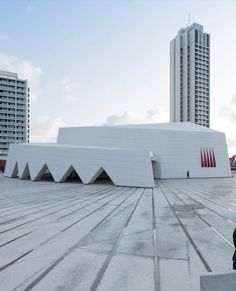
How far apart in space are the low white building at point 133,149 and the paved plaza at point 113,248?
14463mm

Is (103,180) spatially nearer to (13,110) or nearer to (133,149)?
(133,149)

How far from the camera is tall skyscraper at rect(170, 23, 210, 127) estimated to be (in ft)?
305

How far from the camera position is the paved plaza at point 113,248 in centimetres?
472

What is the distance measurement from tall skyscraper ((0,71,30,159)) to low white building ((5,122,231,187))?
49082mm

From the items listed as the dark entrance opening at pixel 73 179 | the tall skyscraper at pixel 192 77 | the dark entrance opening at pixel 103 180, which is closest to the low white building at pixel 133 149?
the dark entrance opening at pixel 73 179

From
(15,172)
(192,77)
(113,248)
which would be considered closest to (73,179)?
(15,172)

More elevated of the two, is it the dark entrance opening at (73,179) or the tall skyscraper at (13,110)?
the tall skyscraper at (13,110)

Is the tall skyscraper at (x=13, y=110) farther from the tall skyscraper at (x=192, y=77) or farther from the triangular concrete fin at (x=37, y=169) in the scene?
the triangular concrete fin at (x=37, y=169)

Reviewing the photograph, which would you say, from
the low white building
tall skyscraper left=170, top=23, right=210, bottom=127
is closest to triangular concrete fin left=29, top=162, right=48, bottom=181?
the low white building

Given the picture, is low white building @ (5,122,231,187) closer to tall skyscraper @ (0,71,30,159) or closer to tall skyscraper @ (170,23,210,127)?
tall skyscraper @ (0,71,30,159)

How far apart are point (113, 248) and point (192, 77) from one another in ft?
307

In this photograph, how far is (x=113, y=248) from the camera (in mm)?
6453

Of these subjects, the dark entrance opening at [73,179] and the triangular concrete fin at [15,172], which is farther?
the triangular concrete fin at [15,172]

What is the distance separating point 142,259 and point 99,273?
1083mm
